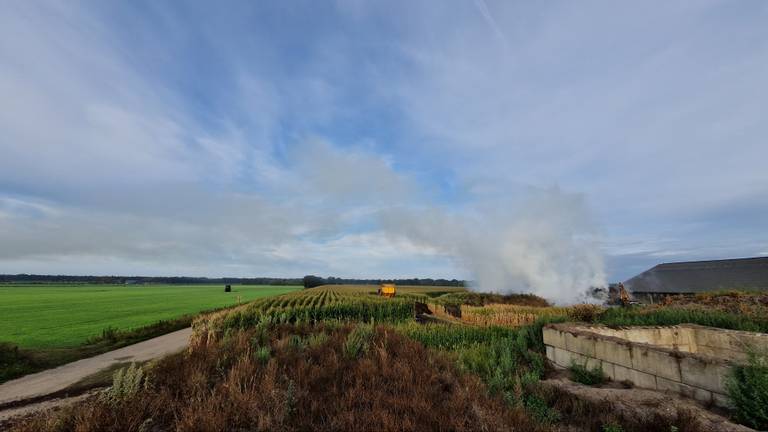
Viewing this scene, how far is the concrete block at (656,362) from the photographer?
7045 millimetres

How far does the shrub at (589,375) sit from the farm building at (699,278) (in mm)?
27934

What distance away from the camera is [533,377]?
315 inches

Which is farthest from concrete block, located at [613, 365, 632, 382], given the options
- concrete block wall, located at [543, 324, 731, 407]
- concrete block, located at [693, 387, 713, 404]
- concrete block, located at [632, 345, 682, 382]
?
concrete block, located at [693, 387, 713, 404]

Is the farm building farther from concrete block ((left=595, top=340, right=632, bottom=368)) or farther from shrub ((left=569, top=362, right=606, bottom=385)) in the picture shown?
shrub ((left=569, top=362, right=606, bottom=385))

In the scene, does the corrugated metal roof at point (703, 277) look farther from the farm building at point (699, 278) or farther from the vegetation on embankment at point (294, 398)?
the vegetation on embankment at point (294, 398)

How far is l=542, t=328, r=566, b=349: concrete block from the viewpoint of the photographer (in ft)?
33.8

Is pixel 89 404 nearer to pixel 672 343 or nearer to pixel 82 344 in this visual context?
pixel 672 343

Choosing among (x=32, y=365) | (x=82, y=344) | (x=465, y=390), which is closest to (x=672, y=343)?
(x=465, y=390)

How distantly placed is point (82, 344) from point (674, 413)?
80.8ft

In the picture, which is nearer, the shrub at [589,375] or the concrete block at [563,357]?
the shrub at [589,375]

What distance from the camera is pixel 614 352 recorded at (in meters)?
8.39

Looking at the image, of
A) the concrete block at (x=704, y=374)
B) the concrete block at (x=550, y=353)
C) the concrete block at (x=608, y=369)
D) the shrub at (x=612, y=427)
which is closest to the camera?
the shrub at (x=612, y=427)

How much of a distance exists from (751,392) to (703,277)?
36815 millimetres

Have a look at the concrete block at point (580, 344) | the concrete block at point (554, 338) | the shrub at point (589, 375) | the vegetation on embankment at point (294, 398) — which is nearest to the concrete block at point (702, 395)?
the shrub at point (589, 375)
